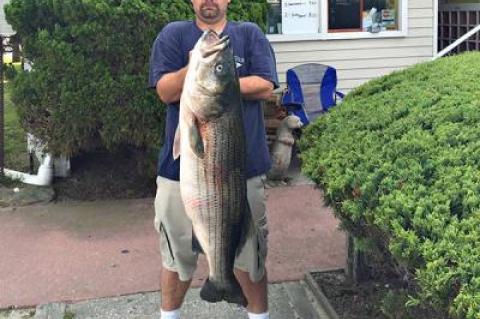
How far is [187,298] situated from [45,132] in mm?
2466

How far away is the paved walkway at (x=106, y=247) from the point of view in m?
4.48

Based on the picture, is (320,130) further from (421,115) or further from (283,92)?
(283,92)

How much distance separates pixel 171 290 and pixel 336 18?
5855 mm

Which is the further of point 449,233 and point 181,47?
point 181,47

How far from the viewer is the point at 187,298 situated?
4.23 meters

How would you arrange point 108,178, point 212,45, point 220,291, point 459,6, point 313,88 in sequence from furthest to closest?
point 459,6
point 313,88
point 108,178
point 220,291
point 212,45

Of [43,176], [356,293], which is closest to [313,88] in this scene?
[43,176]

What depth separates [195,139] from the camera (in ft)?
8.50

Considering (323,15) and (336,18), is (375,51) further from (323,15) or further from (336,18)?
(323,15)

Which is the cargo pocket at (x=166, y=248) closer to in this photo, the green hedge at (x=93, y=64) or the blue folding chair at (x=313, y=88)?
the green hedge at (x=93, y=64)

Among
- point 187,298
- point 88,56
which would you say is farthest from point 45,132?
point 187,298

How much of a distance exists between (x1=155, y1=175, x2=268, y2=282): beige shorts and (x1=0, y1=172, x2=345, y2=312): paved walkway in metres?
1.09

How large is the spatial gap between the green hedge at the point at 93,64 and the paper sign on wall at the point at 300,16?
2719 mm

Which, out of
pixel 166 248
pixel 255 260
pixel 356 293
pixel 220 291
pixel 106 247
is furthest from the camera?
pixel 106 247
